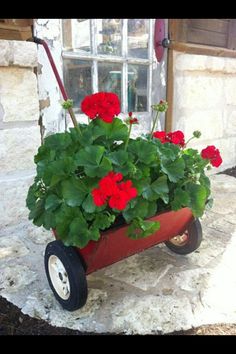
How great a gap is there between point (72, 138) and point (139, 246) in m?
0.50

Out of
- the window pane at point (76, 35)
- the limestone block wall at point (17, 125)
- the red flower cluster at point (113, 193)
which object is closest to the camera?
the red flower cluster at point (113, 193)

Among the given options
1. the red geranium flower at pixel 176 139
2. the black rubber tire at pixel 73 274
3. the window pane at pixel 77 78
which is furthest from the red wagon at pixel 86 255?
the window pane at pixel 77 78

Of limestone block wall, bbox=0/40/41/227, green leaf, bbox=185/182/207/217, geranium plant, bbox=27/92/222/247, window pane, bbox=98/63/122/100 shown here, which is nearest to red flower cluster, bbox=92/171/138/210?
geranium plant, bbox=27/92/222/247

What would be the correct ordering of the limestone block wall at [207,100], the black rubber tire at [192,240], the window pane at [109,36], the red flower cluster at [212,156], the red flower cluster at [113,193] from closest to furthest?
the red flower cluster at [113,193] → the red flower cluster at [212,156] → the black rubber tire at [192,240] → the window pane at [109,36] → the limestone block wall at [207,100]

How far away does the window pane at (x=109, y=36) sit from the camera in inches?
89.0

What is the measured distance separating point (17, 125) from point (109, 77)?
0.84m

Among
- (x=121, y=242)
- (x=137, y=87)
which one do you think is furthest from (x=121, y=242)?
(x=137, y=87)

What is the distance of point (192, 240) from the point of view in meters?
1.54

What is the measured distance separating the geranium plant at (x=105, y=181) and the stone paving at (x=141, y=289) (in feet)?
1.06

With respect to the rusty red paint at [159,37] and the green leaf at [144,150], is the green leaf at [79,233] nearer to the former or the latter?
the green leaf at [144,150]

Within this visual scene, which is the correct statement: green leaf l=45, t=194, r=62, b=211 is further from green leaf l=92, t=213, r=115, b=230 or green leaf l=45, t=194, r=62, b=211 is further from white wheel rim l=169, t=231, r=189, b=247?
white wheel rim l=169, t=231, r=189, b=247

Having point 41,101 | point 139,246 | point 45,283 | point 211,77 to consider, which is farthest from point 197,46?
point 45,283

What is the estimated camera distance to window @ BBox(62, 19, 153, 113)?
2145 mm

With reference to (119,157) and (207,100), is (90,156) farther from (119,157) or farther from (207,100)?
(207,100)
